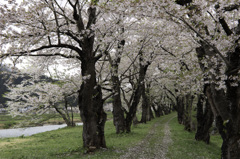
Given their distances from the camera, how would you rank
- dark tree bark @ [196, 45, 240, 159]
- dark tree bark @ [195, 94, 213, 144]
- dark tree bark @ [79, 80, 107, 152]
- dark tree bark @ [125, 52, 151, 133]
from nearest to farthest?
1. dark tree bark @ [196, 45, 240, 159]
2. dark tree bark @ [79, 80, 107, 152]
3. dark tree bark @ [195, 94, 213, 144]
4. dark tree bark @ [125, 52, 151, 133]

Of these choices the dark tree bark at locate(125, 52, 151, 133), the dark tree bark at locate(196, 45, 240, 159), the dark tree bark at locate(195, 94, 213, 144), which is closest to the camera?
the dark tree bark at locate(196, 45, 240, 159)

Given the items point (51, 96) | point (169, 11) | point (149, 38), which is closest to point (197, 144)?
point (149, 38)

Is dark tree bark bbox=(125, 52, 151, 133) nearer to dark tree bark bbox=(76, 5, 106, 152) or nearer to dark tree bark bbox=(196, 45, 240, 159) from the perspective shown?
dark tree bark bbox=(76, 5, 106, 152)

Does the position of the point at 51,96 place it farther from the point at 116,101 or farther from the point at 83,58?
the point at 83,58

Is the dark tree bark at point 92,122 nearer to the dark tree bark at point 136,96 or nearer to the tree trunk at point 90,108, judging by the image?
the tree trunk at point 90,108

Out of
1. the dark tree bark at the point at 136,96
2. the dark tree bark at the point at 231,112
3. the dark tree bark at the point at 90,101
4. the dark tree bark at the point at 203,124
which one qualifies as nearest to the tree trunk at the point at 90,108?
the dark tree bark at the point at 90,101

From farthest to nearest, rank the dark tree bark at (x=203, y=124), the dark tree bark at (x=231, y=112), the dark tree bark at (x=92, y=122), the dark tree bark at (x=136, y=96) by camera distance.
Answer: the dark tree bark at (x=136, y=96) → the dark tree bark at (x=203, y=124) → the dark tree bark at (x=92, y=122) → the dark tree bark at (x=231, y=112)

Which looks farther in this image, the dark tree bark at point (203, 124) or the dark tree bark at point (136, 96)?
the dark tree bark at point (136, 96)

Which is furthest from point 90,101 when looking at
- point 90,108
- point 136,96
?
point 136,96

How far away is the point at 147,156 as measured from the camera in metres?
12.4

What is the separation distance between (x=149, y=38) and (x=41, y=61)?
10.7m

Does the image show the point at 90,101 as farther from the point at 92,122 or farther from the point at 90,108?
the point at 92,122

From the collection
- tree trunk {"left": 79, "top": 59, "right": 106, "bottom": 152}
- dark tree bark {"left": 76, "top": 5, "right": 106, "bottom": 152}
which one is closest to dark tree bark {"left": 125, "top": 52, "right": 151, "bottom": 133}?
dark tree bark {"left": 76, "top": 5, "right": 106, "bottom": 152}

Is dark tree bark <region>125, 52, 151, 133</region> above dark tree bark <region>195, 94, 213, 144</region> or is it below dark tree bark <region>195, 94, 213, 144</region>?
above
